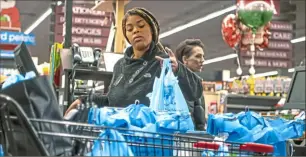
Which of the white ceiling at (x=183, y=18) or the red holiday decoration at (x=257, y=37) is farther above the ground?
the white ceiling at (x=183, y=18)

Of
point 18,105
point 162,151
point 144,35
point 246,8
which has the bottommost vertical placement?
point 162,151

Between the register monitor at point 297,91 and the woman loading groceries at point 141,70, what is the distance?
2.53 m

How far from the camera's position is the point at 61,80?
4723mm

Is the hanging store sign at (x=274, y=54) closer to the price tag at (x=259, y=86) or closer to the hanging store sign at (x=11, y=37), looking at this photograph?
the price tag at (x=259, y=86)

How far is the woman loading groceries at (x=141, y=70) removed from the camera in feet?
10.0

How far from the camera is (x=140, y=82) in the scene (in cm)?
308

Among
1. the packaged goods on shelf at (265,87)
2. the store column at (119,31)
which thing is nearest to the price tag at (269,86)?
the packaged goods on shelf at (265,87)

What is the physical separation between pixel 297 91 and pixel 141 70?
2830mm

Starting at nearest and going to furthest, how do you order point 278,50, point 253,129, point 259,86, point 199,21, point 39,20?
point 253,129, point 259,86, point 278,50, point 199,21, point 39,20

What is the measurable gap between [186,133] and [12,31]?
9.36 meters

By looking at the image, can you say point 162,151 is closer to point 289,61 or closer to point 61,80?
point 61,80

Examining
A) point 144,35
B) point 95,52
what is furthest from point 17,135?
point 95,52

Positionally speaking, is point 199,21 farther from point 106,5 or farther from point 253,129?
point 253,129

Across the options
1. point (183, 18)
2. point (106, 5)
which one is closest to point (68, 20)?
point (106, 5)
